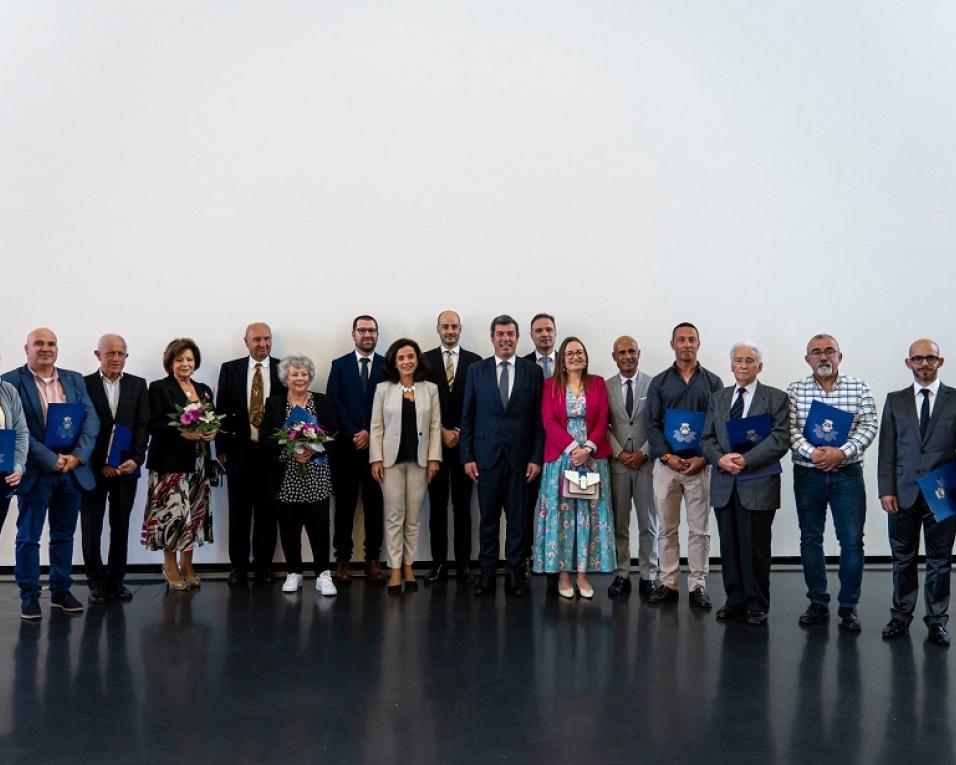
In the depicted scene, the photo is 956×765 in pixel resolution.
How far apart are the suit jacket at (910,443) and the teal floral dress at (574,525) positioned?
5.14 ft

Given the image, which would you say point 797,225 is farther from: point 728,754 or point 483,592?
point 728,754

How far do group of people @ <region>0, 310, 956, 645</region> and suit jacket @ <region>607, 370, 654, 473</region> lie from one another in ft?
0.04

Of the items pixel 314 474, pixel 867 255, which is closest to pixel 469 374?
pixel 314 474

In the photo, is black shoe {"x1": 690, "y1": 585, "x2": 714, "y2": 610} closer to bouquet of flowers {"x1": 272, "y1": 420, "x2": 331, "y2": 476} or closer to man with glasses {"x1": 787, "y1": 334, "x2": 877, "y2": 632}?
man with glasses {"x1": 787, "y1": 334, "x2": 877, "y2": 632}

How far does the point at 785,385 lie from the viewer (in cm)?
638

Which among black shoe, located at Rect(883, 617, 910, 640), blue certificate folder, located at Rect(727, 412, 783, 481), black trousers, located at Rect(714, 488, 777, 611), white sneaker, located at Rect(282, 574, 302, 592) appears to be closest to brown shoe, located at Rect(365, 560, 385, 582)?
white sneaker, located at Rect(282, 574, 302, 592)

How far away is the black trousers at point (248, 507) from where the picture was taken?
5.42 m

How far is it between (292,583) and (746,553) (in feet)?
9.23

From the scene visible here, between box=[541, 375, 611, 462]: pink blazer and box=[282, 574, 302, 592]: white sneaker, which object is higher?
box=[541, 375, 611, 462]: pink blazer

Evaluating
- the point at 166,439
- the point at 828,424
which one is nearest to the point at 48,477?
the point at 166,439

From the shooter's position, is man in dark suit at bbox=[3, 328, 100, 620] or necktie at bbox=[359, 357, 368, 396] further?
necktie at bbox=[359, 357, 368, 396]

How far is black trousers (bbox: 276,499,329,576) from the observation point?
16.7 feet

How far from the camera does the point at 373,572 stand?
215 inches

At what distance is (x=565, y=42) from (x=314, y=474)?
12.7 feet
